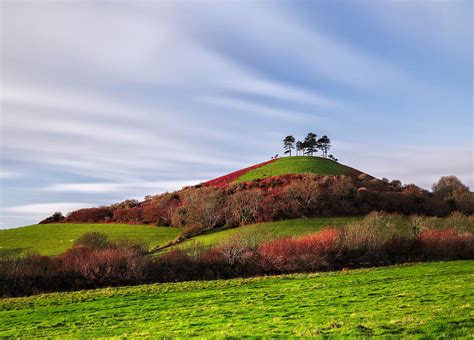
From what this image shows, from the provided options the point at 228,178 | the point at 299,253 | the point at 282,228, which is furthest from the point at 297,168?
the point at 299,253

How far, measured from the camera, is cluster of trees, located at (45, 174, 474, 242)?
6919cm

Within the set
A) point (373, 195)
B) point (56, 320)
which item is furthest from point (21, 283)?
point (373, 195)

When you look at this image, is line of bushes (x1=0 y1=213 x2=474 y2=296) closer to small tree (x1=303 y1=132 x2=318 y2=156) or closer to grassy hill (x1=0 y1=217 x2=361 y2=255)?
grassy hill (x1=0 y1=217 x2=361 y2=255)

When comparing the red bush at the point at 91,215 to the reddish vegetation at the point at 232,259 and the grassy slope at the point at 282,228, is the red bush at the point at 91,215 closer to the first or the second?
Answer: the grassy slope at the point at 282,228

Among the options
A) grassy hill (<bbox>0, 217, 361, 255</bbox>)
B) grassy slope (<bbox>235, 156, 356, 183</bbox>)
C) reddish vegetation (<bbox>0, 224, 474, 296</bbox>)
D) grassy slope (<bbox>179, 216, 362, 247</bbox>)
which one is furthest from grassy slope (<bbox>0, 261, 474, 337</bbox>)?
grassy slope (<bbox>235, 156, 356, 183</bbox>)

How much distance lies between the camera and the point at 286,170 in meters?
93.8

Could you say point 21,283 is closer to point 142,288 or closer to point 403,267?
point 142,288

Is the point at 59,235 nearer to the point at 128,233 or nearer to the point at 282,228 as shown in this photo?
the point at 128,233

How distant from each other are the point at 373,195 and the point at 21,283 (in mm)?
58954

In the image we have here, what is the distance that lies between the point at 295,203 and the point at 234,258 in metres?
30.9

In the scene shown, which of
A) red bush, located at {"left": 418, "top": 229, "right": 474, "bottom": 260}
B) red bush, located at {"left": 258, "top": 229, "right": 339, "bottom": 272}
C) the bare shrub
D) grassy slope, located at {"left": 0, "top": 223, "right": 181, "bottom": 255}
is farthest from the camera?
grassy slope, located at {"left": 0, "top": 223, "right": 181, "bottom": 255}

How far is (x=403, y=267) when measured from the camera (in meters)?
39.0

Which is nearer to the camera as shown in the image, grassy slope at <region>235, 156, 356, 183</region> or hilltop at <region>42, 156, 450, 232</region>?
hilltop at <region>42, 156, 450, 232</region>

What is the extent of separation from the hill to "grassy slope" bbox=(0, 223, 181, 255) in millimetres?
28265
